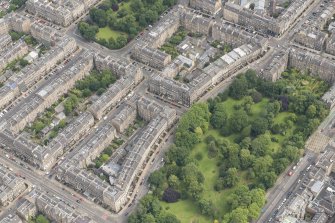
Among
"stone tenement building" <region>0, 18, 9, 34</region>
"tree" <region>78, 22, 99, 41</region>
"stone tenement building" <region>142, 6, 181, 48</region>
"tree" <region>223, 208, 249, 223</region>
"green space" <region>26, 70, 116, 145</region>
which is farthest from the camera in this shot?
"stone tenement building" <region>0, 18, 9, 34</region>

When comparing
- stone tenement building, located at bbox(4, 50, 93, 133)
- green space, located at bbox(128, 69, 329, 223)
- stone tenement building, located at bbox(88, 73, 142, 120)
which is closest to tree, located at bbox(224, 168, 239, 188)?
green space, located at bbox(128, 69, 329, 223)

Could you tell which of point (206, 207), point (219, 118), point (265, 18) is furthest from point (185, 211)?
point (265, 18)

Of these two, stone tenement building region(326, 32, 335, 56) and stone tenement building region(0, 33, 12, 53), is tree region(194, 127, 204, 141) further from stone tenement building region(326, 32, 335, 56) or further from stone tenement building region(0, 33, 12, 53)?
stone tenement building region(0, 33, 12, 53)

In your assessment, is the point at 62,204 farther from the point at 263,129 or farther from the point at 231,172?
the point at 263,129

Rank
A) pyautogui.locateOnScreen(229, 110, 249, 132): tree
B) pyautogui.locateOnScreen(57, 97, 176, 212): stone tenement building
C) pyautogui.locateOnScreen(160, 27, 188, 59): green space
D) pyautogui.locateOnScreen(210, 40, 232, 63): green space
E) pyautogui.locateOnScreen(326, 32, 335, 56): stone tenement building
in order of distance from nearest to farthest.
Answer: pyautogui.locateOnScreen(57, 97, 176, 212): stone tenement building < pyautogui.locateOnScreen(229, 110, 249, 132): tree < pyautogui.locateOnScreen(326, 32, 335, 56): stone tenement building < pyautogui.locateOnScreen(210, 40, 232, 63): green space < pyautogui.locateOnScreen(160, 27, 188, 59): green space

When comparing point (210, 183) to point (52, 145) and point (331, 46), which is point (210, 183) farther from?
point (331, 46)

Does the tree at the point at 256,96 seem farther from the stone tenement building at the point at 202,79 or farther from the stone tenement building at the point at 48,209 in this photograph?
the stone tenement building at the point at 48,209

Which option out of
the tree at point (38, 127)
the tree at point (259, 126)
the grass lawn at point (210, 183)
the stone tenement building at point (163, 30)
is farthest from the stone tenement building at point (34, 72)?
the tree at point (259, 126)

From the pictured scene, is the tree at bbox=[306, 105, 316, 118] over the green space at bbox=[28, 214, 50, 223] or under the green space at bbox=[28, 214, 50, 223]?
over
